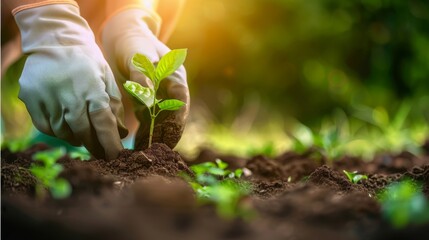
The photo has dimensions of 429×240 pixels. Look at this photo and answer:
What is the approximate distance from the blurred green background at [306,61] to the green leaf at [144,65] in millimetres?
3094

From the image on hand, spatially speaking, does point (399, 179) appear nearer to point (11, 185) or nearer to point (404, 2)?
point (11, 185)

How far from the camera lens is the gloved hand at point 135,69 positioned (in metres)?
1.68

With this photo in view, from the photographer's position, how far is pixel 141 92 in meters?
→ 1.53

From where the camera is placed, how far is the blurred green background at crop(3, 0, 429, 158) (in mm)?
4965

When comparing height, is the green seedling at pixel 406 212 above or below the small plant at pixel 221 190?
above

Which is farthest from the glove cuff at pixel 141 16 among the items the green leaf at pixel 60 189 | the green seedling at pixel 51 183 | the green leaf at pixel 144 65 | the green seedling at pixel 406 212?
the green seedling at pixel 406 212

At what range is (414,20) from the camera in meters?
5.04

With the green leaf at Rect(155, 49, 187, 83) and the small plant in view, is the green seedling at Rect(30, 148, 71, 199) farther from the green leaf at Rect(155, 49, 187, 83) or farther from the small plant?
the green leaf at Rect(155, 49, 187, 83)

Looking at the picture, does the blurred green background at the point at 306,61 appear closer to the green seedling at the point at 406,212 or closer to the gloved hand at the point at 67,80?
the gloved hand at the point at 67,80

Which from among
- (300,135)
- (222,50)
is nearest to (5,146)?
(300,135)

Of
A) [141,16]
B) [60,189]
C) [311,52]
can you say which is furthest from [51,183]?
[311,52]

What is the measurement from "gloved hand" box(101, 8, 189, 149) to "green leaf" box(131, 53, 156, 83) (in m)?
0.10

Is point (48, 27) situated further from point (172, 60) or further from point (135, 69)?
point (172, 60)

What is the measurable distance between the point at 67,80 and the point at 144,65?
215 millimetres
